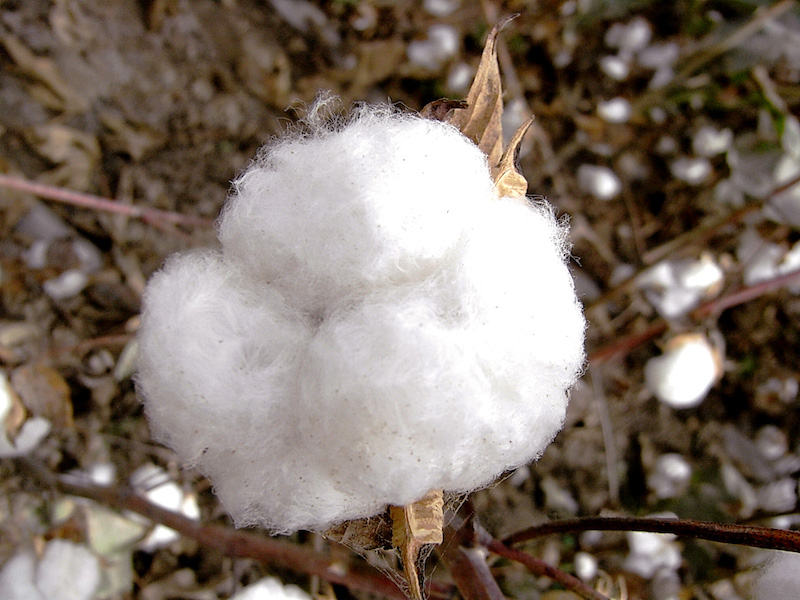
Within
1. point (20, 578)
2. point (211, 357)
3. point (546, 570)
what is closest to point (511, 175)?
point (211, 357)

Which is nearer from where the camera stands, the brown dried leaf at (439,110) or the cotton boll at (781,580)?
the cotton boll at (781,580)

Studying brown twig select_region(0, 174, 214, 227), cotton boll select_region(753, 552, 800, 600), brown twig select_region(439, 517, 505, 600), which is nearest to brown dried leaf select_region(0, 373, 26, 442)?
brown twig select_region(0, 174, 214, 227)

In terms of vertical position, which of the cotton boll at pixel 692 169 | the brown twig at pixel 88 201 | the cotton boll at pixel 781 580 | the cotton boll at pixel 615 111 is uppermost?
the cotton boll at pixel 615 111

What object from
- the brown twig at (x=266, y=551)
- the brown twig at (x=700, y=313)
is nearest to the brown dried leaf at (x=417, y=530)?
the brown twig at (x=266, y=551)

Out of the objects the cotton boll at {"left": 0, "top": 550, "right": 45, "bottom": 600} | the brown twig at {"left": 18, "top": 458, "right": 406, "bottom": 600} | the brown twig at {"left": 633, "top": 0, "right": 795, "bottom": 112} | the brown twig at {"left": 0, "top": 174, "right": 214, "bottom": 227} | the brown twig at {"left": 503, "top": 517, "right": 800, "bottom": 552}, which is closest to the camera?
the brown twig at {"left": 503, "top": 517, "right": 800, "bottom": 552}

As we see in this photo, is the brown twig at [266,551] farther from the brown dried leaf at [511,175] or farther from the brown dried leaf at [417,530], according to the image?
the brown dried leaf at [511,175]

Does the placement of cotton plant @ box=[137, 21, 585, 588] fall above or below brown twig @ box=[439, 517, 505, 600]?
above

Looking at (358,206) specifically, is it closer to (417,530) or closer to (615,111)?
(417,530)

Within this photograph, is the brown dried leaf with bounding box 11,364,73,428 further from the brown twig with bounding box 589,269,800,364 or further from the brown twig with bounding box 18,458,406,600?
the brown twig with bounding box 589,269,800,364
